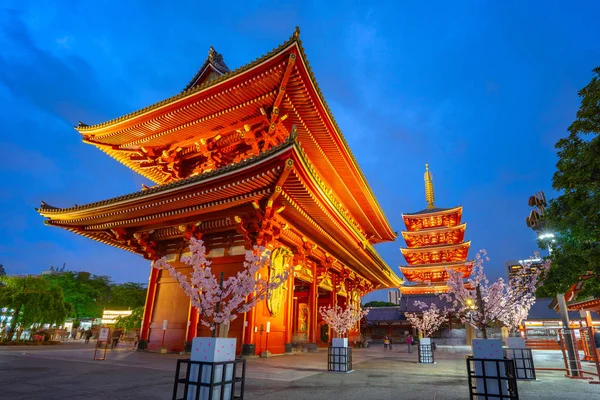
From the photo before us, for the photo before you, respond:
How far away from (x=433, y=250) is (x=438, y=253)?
4.20 ft

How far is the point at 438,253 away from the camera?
4559cm

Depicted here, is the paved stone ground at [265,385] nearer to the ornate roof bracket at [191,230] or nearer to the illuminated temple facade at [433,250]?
the ornate roof bracket at [191,230]

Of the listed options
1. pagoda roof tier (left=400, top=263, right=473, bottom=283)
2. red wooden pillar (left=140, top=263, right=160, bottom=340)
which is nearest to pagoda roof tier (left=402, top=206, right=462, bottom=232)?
pagoda roof tier (left=400, top=263, right=473, bottom=283)

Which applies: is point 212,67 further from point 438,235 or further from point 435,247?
point 438,235

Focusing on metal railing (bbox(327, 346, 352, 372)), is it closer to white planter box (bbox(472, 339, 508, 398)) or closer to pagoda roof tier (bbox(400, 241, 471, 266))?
white planter box (bbox(472, 339, 508, 398))

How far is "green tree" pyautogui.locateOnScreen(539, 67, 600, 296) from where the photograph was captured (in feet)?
26.6

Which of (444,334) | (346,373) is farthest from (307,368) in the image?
(444,334)

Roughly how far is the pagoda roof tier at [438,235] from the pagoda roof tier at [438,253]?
59.3 inches

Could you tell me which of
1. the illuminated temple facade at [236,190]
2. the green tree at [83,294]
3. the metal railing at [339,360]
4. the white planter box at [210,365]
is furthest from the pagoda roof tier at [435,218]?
the green tree at [83,294]

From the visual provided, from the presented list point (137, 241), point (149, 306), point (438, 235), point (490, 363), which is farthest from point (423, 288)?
point (490, 363)

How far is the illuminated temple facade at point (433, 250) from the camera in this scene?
44.2 m

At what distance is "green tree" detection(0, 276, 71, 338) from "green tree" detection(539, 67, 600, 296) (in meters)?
29.9

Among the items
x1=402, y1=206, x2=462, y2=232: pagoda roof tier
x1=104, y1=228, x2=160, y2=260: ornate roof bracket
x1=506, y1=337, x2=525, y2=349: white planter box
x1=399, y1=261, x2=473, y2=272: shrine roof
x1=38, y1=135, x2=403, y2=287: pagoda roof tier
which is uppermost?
x1=402, y1=206, x2=462, y2=232: pagoda roof tier

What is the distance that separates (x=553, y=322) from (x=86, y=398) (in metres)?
54.0
